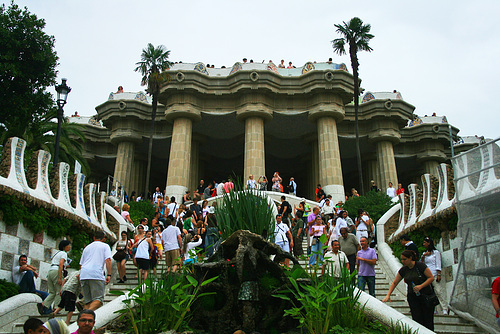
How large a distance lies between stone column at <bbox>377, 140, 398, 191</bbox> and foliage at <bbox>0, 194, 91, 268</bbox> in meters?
23.3

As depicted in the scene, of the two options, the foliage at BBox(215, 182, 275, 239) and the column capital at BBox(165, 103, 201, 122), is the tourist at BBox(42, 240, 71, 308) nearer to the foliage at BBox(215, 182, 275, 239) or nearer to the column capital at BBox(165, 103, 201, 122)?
the foliage at BBox(215, 182, 275, 239)

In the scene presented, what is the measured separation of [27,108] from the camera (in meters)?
19.5

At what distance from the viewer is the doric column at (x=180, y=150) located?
27812mm

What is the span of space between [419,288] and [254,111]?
74.4ft

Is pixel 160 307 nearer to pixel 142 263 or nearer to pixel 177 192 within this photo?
Answer: pixel 142 263

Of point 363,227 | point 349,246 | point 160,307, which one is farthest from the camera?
point 363,227

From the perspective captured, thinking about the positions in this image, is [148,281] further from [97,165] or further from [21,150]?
[97,165]

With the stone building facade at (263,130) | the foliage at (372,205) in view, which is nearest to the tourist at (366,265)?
the foliage at (372,205)

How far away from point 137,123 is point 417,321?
28694 millimetres

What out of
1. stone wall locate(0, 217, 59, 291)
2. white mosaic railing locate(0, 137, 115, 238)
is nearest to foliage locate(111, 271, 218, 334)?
stone wall locate(0, 217, 59, 291)

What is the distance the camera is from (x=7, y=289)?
30.7ft

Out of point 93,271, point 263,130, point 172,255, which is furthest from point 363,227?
point 263,130

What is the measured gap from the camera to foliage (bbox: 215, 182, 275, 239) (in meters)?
8.48

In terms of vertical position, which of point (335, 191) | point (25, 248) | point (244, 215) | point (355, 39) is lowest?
point (25, 248)
